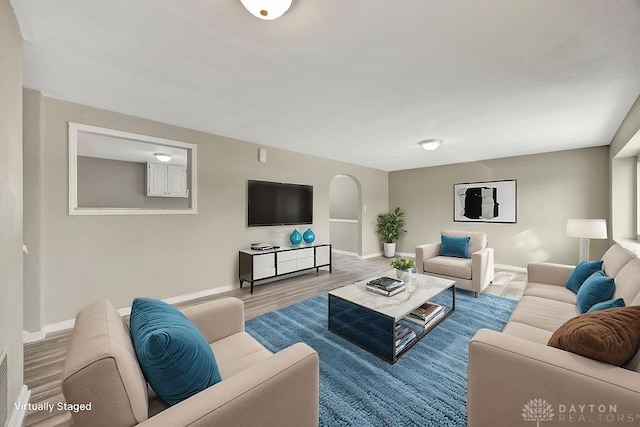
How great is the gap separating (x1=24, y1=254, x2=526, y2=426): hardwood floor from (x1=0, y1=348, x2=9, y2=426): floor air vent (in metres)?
0.28

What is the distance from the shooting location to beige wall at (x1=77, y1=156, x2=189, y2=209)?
16.1 ft

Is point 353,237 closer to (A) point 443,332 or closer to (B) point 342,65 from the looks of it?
(A) point 443,332

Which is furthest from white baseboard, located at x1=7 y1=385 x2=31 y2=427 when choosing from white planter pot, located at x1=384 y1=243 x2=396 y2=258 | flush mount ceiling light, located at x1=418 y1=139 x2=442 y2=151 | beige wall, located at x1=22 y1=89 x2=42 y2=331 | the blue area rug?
white planter pot, located at x1=384 y1=243 x2=396 y2=258

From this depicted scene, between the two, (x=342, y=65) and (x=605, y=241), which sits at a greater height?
(x=342, y=65)

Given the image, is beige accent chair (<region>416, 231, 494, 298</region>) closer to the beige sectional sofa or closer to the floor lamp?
the floor lamp

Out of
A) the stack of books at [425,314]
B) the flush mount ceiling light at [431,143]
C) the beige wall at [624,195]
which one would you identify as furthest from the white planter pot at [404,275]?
the beige wall at [624,195]

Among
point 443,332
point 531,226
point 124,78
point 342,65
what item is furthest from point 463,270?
point 124,78

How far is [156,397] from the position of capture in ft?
3.44

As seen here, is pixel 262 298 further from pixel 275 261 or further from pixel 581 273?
pixel 581 273

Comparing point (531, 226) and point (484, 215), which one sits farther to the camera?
point (484, 215)

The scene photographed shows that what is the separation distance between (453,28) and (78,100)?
3.39m

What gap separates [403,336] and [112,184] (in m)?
6.02

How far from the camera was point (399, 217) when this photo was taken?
21.7 feet

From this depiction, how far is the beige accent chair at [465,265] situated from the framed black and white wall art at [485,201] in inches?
68.3
